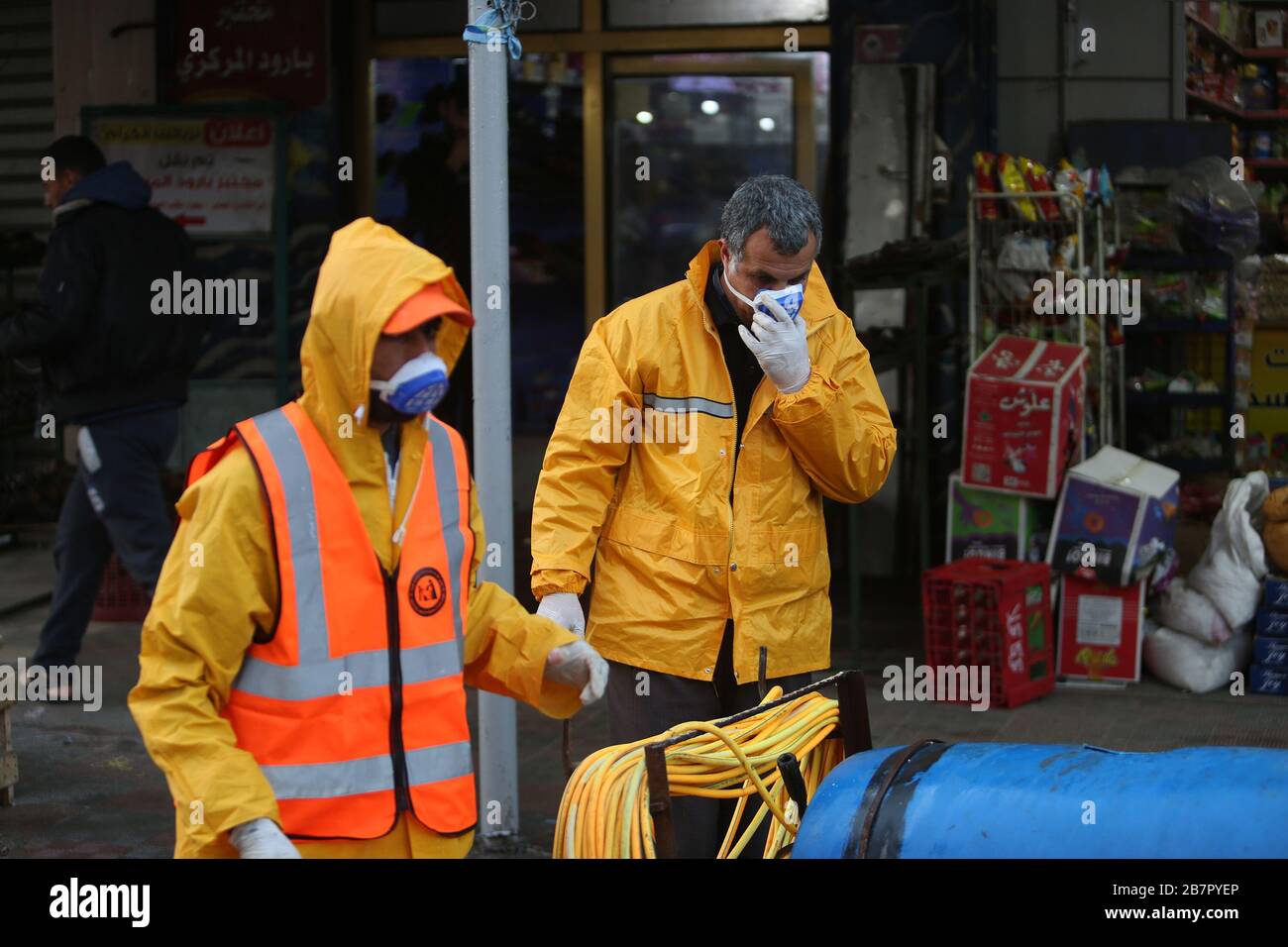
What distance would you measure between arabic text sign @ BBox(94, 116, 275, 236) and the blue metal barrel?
7.27 meters

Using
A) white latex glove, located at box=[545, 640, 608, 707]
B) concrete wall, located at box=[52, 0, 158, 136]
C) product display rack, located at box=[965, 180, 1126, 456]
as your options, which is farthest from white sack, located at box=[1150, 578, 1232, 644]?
concrete wall, located at box=[52, 0, 158, 136]

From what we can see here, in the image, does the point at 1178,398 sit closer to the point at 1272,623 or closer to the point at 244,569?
the point at 1272,623

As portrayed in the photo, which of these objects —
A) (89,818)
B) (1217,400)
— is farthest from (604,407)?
(1217,400)

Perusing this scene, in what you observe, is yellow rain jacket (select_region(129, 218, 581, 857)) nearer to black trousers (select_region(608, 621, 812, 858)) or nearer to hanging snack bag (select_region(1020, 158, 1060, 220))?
black trousers (select_region(608, 621, 812, 858))

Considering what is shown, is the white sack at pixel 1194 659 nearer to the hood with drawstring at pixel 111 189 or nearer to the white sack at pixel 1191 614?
the white sack at pixel 1191 614

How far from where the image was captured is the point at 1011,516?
22.3ft

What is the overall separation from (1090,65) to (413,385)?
22.8 ft

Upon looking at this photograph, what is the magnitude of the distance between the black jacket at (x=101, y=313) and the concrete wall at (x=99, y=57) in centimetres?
293

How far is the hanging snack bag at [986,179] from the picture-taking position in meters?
7.01

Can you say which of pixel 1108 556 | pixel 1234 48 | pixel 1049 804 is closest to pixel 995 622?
pixel 1108 556

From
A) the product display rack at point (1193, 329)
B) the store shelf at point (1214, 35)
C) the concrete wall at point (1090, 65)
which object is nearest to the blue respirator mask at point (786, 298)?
the product display rack at point (1193, 329)

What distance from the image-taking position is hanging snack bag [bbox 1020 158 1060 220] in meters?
7.07

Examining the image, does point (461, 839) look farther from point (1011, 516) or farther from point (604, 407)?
point (1011, 516)

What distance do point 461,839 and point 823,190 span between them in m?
6.79
